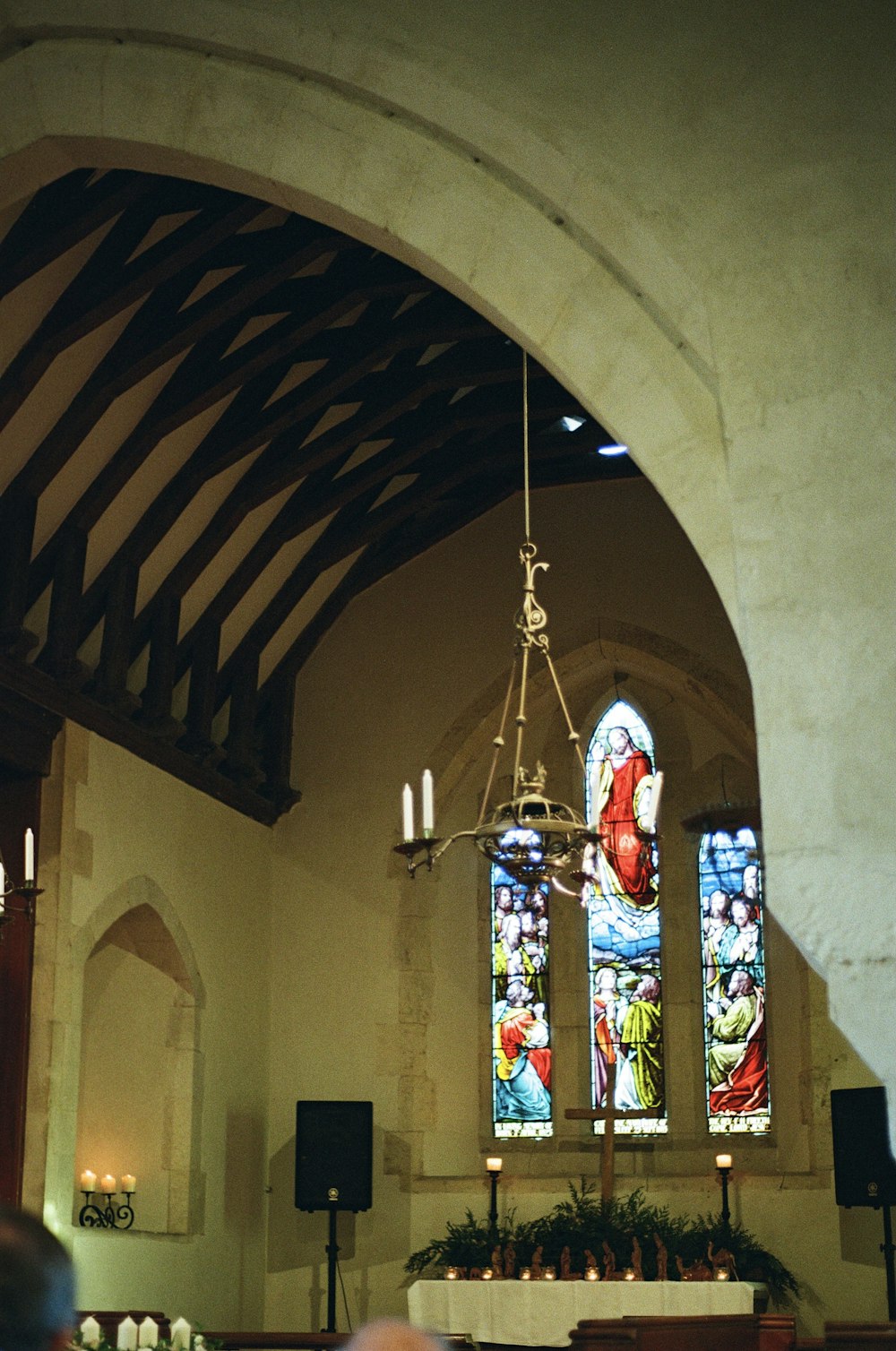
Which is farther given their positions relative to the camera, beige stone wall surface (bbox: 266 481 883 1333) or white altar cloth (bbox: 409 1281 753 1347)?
beige stone wall surface (bbox: 266 481 883 1333)

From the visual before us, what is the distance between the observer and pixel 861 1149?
27.4ft

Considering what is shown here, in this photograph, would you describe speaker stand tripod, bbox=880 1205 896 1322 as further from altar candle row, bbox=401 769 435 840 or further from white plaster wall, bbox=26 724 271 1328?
altar candle row, bbox=401 769 435 840

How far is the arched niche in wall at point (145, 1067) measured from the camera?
28.9ft

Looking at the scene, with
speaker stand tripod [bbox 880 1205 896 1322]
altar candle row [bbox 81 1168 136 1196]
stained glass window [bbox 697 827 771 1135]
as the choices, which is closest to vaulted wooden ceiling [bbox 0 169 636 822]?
altar candle row [bbox 81 1168 136 1196]

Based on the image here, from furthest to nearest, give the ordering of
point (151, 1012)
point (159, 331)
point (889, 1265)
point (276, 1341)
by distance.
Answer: point (151, 1012)
point (889, 1265)
point (159, 331)
point (276, 1341)

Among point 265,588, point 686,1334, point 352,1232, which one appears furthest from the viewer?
point 265,588

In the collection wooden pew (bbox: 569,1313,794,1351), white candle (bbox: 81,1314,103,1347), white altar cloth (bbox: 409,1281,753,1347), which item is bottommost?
white altar cloth (bbox: 409,1281,753,1347)

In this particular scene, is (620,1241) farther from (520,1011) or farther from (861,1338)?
(861,1338)

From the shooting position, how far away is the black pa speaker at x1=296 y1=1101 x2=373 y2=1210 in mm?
8969

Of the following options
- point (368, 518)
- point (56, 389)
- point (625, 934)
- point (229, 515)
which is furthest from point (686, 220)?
point (625, 934)

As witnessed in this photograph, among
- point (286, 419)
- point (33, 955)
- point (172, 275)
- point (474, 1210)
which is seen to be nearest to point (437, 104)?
point (172, 275)

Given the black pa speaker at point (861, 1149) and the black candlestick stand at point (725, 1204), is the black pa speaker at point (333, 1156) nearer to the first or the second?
the black candlestick stand at point (725, 1204)

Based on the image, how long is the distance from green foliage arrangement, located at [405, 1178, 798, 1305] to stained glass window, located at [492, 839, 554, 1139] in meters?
0.83

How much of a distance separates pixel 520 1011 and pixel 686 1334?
487 centimetres
